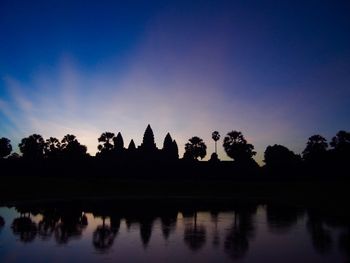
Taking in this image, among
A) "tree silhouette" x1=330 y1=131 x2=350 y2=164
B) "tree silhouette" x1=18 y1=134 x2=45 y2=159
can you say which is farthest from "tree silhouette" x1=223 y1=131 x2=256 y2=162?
"tree silhouette" x1=18 y1=134 x2=45 y2=159

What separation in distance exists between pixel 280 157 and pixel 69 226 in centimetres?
8127

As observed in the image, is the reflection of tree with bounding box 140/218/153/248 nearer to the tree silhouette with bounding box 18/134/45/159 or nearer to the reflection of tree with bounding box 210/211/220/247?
the reflection of tree with bounding box 210/211/220/247

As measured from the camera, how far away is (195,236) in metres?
24.6

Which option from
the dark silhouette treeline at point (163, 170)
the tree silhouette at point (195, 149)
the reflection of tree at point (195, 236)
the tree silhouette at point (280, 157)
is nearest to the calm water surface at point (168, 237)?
the reflection of tree at point (195, 236)

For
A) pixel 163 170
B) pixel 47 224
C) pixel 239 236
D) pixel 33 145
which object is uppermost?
pixel 33 145

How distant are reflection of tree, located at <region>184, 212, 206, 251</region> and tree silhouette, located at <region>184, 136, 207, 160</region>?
288 ft

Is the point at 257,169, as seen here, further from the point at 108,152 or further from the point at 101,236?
the point at 101,236

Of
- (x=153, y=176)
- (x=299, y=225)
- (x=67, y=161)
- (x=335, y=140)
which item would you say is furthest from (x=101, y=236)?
(x=335, y=140)

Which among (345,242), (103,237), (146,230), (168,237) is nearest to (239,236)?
(168,237)

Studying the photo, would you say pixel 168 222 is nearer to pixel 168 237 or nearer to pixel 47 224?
pixel 168 237

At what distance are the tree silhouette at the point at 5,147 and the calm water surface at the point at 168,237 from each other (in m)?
91.3

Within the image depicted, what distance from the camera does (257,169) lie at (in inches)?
3696

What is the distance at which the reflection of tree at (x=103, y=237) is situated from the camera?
2082 cm

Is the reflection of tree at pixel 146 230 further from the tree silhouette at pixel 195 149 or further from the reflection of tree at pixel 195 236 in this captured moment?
the tree silhouette at pixel 195 149
